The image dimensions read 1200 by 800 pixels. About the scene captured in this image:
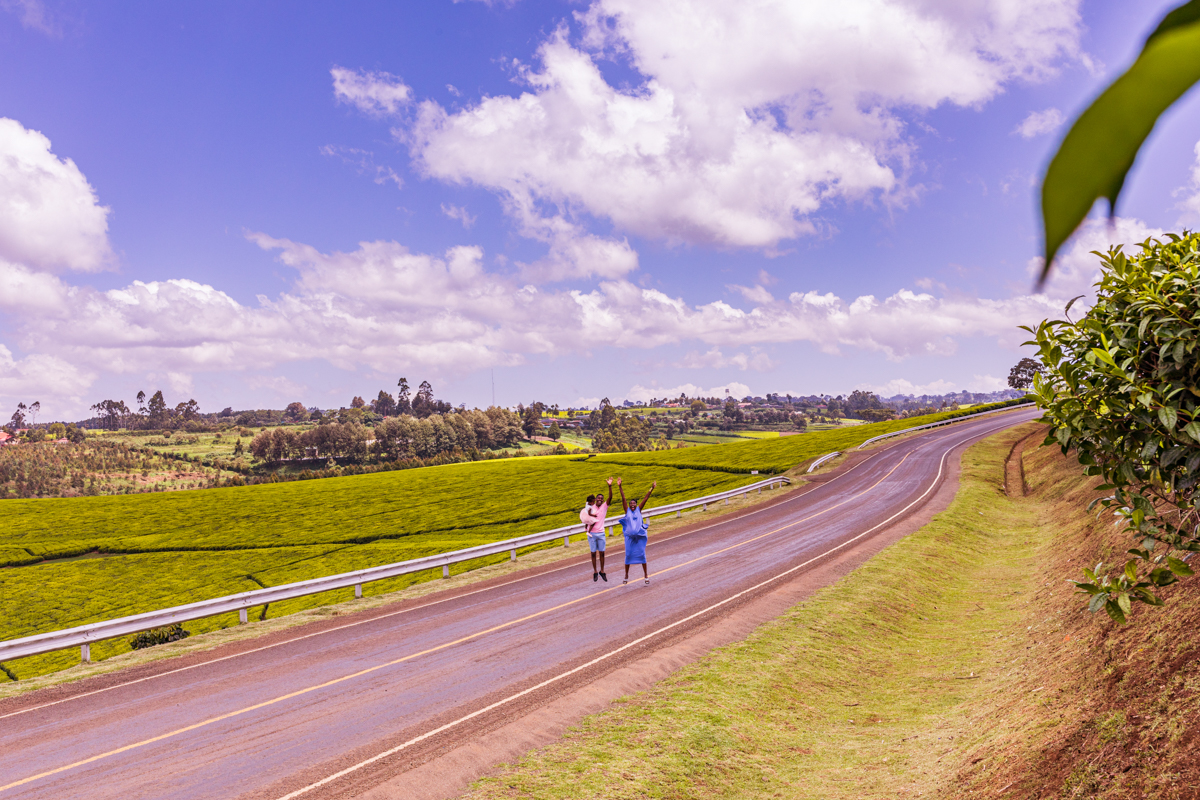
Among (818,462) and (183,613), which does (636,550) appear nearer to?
(183,613)

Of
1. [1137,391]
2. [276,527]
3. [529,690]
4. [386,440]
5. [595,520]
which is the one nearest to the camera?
[1137,391]

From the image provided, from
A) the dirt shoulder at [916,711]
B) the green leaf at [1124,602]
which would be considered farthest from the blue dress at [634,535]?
the green leaf at [1124,602]

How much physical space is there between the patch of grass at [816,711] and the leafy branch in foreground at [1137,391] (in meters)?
4.30

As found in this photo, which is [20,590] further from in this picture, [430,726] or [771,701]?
[771,701]

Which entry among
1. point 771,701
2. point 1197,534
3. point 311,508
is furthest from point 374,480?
point 1197,534

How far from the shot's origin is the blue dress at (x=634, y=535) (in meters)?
17.9

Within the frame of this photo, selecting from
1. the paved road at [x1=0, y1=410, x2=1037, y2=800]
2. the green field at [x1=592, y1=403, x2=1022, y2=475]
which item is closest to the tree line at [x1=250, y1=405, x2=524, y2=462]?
the green field at [x1=592, y1=403, x2=1022, y2=475]

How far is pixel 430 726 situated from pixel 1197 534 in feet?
31.7

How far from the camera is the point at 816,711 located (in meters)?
10.8

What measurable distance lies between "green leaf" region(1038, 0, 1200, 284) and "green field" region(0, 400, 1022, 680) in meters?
35.3

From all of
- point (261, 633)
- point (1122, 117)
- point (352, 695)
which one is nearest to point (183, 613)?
point (261, 633)

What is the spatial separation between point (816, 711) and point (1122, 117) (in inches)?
474

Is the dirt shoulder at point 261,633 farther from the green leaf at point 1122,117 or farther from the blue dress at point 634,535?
the green leaf at point 1122,117

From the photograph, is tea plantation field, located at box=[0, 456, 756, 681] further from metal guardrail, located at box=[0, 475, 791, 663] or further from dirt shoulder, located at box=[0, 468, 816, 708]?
metal guardrail, located at box=[0, 475, 791, 663]
